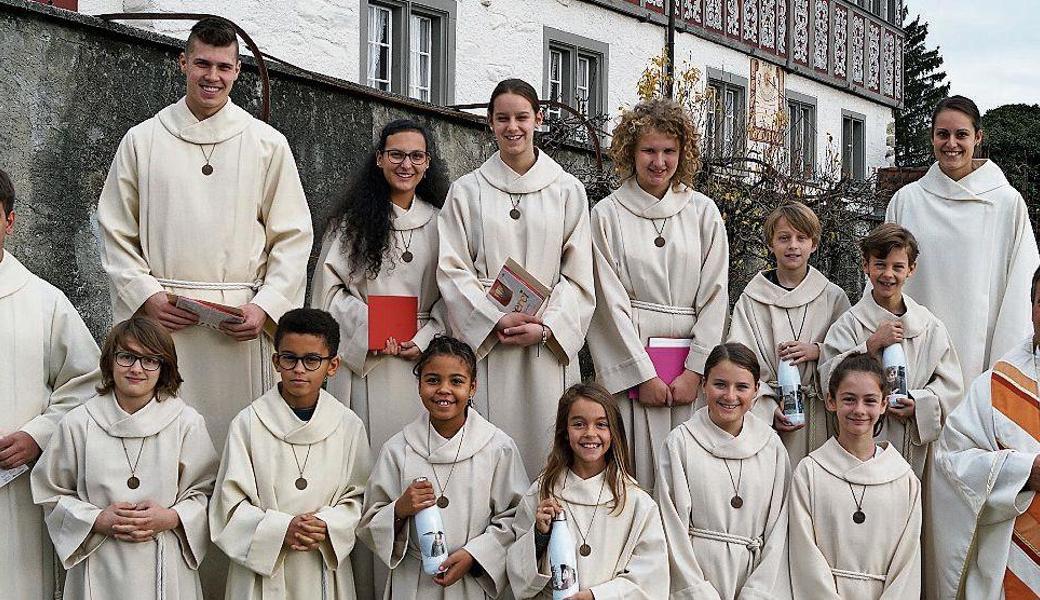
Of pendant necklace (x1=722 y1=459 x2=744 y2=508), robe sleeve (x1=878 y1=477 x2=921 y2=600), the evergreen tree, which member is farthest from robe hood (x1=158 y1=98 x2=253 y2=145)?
the evergreen tree

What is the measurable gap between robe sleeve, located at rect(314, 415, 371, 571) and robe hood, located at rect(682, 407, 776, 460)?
4.50 feet

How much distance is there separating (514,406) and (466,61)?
783 centimetres

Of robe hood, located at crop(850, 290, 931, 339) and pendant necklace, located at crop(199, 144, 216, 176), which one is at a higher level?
pendant necklace, located at crop(199, 144, 216, 176)

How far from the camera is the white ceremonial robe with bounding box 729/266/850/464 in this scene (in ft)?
18.6

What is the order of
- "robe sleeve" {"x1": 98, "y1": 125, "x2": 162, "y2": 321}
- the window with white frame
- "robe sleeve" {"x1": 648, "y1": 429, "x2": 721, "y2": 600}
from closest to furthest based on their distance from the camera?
"robe sleeve" {"x1": 648, "y1": 429, "x2": 721, "y2": 600} → "robe sleeve" {"x1": 98, "y1": 125, "x2": 162, "y2": 321} → the window with white frame

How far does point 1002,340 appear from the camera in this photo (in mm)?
5969

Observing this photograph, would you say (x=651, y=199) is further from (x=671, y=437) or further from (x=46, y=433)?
(x=46, y=433)

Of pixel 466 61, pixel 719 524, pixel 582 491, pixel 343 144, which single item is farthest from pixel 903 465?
pixel 466 61

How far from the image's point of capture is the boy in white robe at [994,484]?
4.91m

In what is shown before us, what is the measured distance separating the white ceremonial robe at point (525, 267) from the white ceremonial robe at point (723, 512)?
2.14 feet

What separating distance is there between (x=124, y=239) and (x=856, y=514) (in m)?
3.26

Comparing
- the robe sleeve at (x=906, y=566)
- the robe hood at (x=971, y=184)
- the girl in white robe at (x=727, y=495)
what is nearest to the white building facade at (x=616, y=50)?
the robe hood at (x=971, y=184)

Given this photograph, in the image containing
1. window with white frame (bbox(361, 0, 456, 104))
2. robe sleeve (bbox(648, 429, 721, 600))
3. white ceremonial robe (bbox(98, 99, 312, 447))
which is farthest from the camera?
window with white frame (bbox(361, 0, 456, 104))

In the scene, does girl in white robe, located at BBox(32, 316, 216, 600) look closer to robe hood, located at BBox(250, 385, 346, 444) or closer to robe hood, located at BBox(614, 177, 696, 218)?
robe hood, located at BBox(250, 385, 346, 444)
